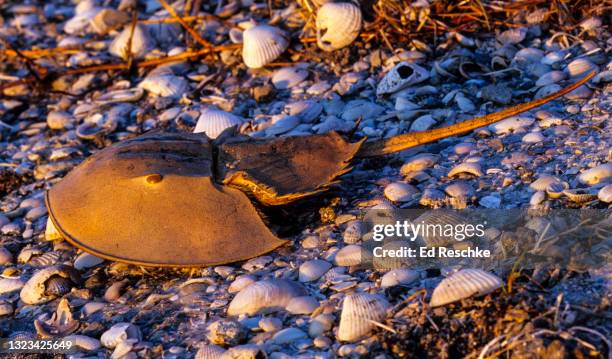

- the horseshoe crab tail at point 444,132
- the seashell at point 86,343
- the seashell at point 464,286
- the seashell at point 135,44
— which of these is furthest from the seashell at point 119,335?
the seashell at point 135,44

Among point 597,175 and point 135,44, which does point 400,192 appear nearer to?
point 597,175

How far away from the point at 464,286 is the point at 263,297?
73cm

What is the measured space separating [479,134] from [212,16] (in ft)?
7.17

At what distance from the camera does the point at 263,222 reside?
2920mm

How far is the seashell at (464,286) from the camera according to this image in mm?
2348

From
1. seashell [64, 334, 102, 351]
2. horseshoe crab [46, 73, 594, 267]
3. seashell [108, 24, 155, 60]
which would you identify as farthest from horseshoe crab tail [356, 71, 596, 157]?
seashell [108, 24, 155, 60]

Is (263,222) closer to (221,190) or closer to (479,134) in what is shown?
(221,190)

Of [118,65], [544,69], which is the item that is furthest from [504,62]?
[118,65]

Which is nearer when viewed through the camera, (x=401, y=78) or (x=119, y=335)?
(x=119, y=335)

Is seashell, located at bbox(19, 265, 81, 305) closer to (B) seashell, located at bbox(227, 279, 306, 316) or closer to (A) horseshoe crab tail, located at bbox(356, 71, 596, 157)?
(B) seashell, located at bbox(227, 279, 306, 316)

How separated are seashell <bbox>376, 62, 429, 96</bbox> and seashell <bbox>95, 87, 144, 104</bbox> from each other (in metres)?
1.51

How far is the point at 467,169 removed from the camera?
313 centimetres

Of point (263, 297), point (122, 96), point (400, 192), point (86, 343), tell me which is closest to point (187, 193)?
point (263, 297)

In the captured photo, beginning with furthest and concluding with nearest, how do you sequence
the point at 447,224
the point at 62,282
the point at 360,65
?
the point at 360,65, the point at 62,282, the point at 447,224
